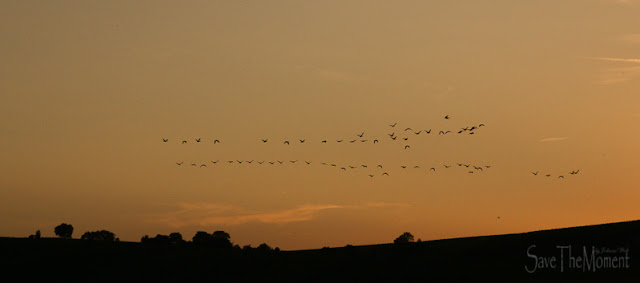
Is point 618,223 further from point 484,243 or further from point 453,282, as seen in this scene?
point 453,282

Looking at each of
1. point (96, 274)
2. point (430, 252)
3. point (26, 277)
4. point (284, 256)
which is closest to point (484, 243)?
point (430, 252)

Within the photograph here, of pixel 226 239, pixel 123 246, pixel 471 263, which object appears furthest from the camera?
pixel 226 239

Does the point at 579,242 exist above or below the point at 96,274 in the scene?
above

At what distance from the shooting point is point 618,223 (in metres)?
100

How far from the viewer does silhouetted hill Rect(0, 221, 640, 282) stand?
8856 centimetres

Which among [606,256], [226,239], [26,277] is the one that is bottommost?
[26,277]

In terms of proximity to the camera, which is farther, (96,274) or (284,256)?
(284,256)

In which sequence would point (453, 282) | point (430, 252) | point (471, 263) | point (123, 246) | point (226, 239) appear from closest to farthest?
point (453, 282), point (471, 263), point (430, 252), point (123, 246), point (226, 239)

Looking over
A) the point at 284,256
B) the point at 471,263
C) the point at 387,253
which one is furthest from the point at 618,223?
the point at 284,256

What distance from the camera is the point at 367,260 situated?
9869 cm

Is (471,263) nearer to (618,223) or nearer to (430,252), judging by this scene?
(430,252)

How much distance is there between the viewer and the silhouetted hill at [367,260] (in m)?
88.6

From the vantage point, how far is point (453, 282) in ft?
279

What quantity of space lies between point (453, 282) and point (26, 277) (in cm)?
4537
